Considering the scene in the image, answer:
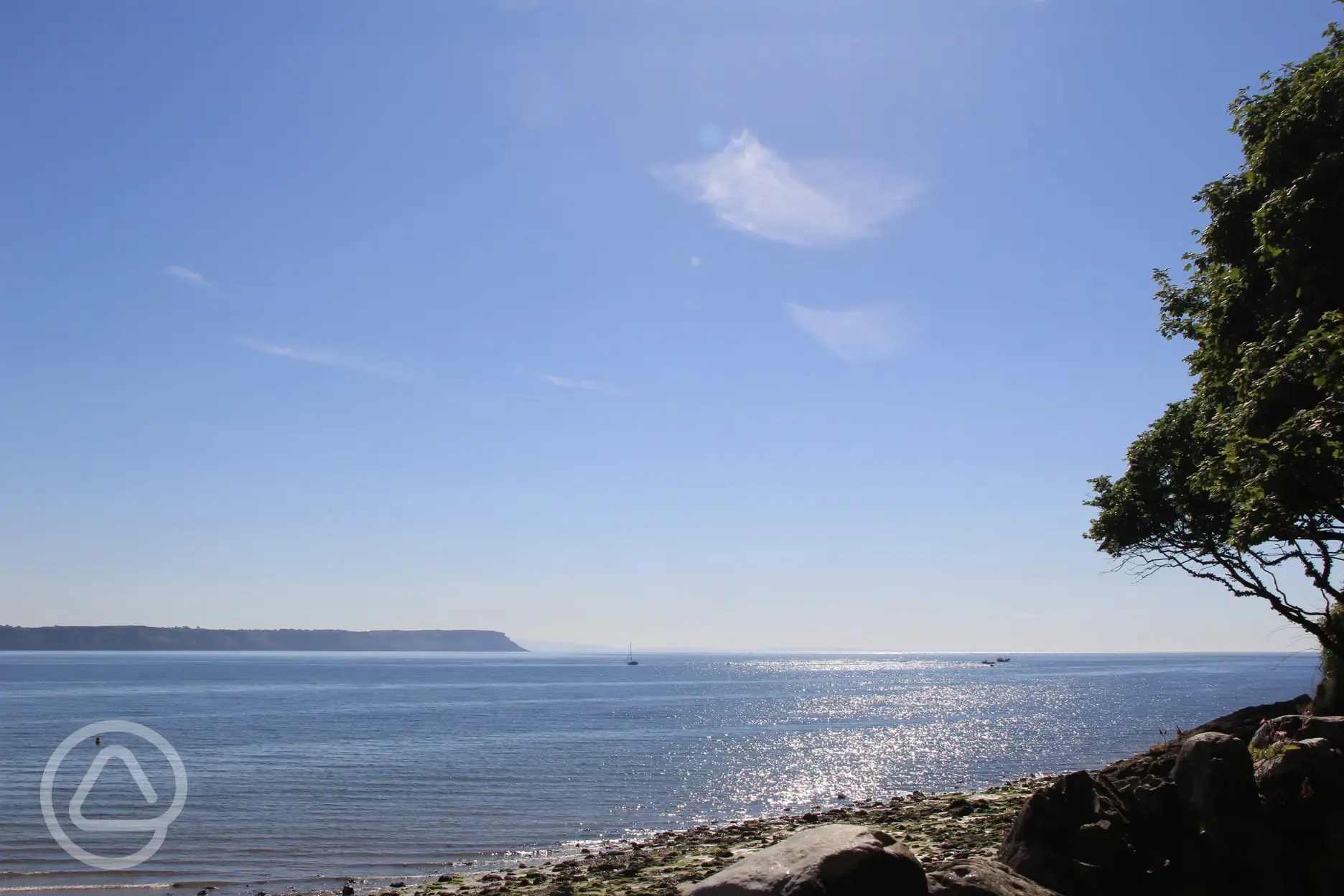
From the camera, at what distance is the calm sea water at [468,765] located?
3222cm

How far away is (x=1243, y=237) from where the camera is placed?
20.8 metres

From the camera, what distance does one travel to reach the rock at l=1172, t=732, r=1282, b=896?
1501 centimetres

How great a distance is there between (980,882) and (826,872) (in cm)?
243

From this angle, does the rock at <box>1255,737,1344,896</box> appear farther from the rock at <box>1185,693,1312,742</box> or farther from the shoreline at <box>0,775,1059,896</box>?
the rock at <box>1185,693,1312,742</box>

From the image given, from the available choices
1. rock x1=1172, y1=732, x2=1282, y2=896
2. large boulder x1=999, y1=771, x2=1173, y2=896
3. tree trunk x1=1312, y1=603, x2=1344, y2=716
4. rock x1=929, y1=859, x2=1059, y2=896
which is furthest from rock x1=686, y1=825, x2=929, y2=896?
tree trunk x1=1312, y1=603, x2=1344, y2=716

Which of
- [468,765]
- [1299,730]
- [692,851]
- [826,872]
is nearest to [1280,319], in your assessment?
[1299,730]

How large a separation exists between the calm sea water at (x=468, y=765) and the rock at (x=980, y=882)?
21183 mm

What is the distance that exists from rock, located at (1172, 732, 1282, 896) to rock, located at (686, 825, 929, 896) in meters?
6.15

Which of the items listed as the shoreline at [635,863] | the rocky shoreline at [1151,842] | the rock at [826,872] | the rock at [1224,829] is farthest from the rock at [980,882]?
the shoreline at [635,863]

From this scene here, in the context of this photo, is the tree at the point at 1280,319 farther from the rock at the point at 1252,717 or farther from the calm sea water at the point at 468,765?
the calm sea water at the point at 468,765

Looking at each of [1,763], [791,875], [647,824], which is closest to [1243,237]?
[791,875]

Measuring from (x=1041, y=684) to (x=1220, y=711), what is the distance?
83733mm

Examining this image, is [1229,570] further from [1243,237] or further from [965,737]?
[965,737]

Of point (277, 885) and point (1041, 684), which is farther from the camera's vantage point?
point (1041, 684)
